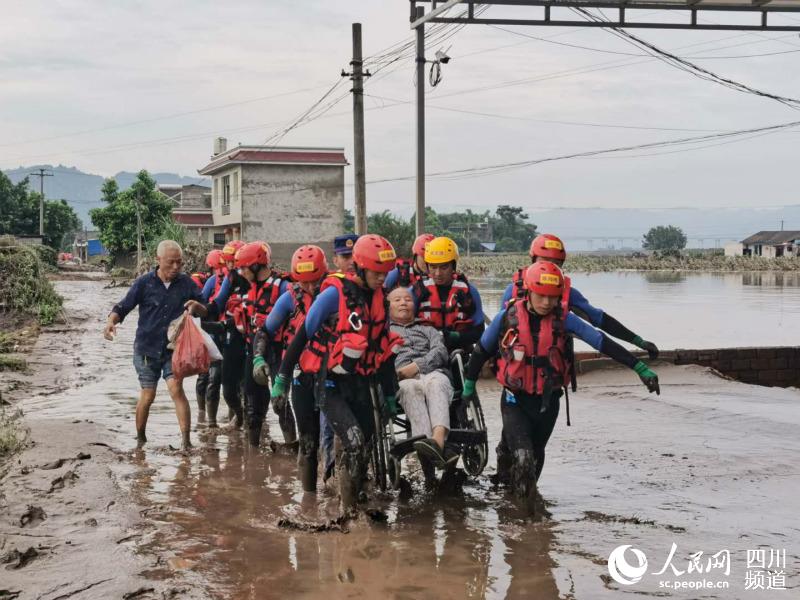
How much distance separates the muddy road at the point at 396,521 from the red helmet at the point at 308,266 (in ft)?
5.85

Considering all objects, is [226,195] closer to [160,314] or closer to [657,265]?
[657,265]

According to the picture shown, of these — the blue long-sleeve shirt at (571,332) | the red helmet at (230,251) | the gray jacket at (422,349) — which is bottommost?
the gray jacket at (422,349)

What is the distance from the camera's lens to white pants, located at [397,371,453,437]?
757 centimetres

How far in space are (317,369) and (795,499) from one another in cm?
398

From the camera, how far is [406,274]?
9.29 metres

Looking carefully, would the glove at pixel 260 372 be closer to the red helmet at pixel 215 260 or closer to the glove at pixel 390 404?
the glove at pixel 390 404

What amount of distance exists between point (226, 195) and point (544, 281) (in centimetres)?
5217

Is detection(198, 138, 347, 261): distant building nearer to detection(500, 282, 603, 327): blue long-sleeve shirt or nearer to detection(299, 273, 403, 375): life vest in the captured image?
detection(500, 282, 603, 327): blue long-sleeve shirt

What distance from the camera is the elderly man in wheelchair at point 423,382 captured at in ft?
24.0

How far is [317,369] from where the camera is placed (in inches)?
289

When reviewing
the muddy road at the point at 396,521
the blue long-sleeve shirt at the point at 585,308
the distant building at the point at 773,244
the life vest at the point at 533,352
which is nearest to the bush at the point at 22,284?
the muddy road at the point at 396,521

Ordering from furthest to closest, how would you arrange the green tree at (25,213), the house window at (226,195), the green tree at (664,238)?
the green tree at (664,238), the green tree at (25,213), the house window at (226,195)

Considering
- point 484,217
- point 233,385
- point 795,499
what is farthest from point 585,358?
point 484,217

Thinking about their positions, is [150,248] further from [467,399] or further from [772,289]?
[467,399]
